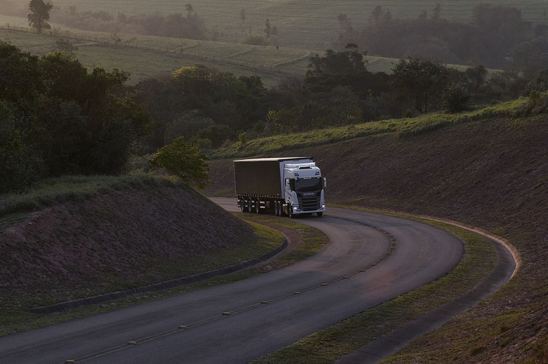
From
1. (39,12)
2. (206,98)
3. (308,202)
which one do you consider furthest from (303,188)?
(39,12)

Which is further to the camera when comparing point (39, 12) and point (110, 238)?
point (39, 12)

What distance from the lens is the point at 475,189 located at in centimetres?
5553

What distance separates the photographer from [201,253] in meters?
34.0

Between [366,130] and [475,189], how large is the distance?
27.3 meters

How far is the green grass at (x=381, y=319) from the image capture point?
18688 mm

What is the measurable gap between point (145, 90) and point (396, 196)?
6761 centimetres

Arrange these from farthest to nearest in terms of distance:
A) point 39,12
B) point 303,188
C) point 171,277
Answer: point 39,12 < point 303,188 < point 171,277

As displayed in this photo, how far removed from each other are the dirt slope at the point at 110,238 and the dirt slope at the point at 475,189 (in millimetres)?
12535

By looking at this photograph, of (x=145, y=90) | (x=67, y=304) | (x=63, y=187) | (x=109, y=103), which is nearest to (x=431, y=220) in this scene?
(x=109, y=103)

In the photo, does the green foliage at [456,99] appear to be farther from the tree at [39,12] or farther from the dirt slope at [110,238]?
the tree at [39,12]

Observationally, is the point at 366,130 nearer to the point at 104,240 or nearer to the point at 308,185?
the point at 308,185

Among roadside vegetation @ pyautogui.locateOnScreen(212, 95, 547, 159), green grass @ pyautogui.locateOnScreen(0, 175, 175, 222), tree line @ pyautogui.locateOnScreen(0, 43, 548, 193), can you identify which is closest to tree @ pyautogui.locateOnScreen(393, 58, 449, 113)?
tree line @ pyautogui.locateOnScreen(0, 43, 548, 193)

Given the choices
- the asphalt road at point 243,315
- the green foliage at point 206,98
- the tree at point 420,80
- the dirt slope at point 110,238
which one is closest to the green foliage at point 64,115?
the dirt slope at point 110,238

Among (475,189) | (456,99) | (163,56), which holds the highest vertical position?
(163,56)
